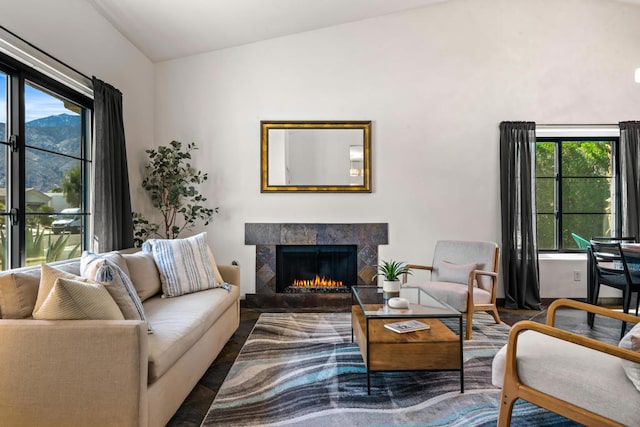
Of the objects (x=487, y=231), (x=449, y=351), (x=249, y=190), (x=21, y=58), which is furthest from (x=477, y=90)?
(x=21, y=58)

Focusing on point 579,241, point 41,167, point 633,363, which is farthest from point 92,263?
point 579,241

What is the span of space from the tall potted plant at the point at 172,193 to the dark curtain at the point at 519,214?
10.9 ft

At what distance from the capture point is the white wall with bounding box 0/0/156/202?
235 cm

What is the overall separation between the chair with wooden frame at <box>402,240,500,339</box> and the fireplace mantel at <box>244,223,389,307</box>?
723 mm

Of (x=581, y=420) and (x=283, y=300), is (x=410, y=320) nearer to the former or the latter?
(x=581, y=420)

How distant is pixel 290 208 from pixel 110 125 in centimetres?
194

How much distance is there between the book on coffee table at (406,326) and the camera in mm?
2268

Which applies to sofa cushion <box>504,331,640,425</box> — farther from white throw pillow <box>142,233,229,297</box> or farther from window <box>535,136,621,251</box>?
window <box>535,136,621,251</box>

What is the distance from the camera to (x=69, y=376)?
4.96ft

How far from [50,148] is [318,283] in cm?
286

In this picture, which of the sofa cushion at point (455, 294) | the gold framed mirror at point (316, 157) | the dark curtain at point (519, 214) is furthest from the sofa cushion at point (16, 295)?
the dark curtain at point (519, 214)

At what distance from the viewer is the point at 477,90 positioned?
419 centimetres

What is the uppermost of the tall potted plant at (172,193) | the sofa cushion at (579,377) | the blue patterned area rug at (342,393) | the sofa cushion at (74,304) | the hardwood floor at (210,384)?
the tall potted plant at (172,193)

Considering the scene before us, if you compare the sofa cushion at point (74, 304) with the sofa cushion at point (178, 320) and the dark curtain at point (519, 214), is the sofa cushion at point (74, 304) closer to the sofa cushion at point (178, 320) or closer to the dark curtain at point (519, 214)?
the sofa cushion at point (178, 320)
